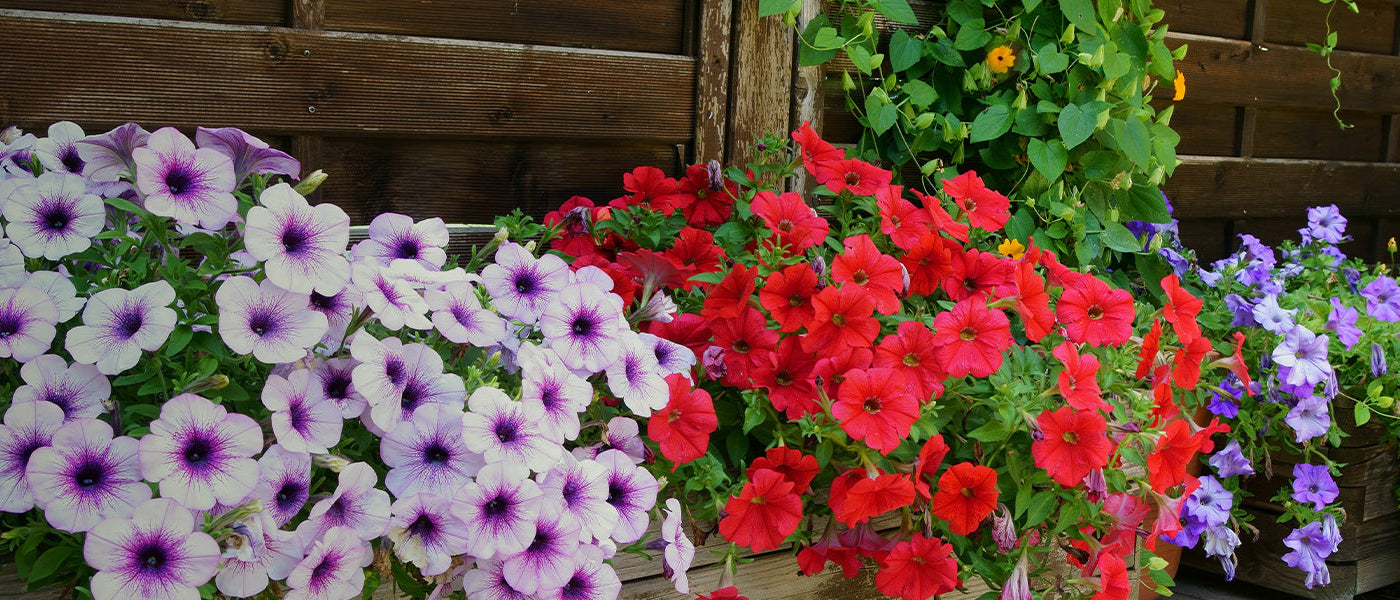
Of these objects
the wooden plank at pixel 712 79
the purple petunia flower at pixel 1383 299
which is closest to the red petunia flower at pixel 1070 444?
the wooden plank at pixel 712 79

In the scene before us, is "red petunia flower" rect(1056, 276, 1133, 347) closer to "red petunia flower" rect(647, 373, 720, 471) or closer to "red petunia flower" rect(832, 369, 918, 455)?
"red petunia flower" rect(832, 369, 918, 455)

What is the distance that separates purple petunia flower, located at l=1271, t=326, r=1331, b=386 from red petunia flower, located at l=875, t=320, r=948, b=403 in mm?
1026

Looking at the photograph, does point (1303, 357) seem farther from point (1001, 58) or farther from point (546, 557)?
point (546, 557)

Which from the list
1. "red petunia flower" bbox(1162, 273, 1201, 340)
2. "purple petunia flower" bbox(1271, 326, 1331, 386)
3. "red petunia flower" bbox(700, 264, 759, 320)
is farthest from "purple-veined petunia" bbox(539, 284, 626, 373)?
"purple petunia flower" bbox(1271, 326, 1331, 386)

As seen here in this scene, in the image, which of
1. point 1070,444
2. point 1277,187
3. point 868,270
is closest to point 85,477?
point 868,270

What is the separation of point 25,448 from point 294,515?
8.7 inches

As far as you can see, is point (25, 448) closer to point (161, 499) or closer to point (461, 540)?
point (161, 499)

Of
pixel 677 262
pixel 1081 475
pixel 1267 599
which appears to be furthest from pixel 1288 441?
pixel 677 262

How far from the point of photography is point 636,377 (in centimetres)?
114

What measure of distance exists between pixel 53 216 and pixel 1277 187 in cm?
287

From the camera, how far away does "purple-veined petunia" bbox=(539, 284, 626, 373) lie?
3.57 ft

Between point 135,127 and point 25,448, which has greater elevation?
point 135,127

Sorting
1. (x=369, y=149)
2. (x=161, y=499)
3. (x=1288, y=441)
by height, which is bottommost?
(x=1288, y=441)

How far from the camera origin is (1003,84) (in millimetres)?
2082
